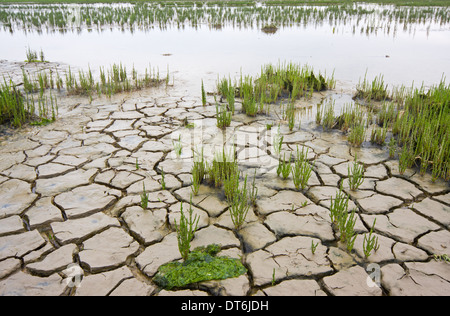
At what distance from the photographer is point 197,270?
2.15 meters

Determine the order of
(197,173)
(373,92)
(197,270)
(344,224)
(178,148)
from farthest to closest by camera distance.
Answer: (373,92) < (178,148) < (197,173) < (344,224) < (197,270)

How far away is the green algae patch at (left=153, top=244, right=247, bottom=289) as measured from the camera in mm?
2078

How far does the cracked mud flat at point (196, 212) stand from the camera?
210 cm

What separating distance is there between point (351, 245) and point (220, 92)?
162 inches

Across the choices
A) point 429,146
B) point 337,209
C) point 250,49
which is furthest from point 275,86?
point 250,49

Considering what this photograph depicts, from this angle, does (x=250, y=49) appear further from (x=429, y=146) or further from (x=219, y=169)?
(x=219, y=169)

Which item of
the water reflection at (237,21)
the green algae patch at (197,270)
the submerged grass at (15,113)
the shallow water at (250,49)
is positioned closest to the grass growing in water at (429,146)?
the green algae patch at (197,270)

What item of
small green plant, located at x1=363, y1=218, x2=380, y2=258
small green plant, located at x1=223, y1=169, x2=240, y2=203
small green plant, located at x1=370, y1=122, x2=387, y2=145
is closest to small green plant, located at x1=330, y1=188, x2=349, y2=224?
small green plant, located at x1=363, y1=218, x2=380, y2=258

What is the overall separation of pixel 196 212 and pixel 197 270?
688mm

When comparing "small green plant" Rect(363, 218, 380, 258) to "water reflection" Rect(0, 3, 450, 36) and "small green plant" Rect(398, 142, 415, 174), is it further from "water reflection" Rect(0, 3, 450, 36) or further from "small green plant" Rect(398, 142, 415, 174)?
"water reflection" Rect(0, 3, 450, 36)

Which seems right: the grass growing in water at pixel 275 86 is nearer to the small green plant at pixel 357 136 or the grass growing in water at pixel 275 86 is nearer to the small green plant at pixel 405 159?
the small green plant at pixel 357 136

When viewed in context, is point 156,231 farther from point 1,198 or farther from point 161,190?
point 1,198

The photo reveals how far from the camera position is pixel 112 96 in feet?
19.2

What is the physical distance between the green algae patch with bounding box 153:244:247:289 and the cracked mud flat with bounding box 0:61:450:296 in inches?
1.9
